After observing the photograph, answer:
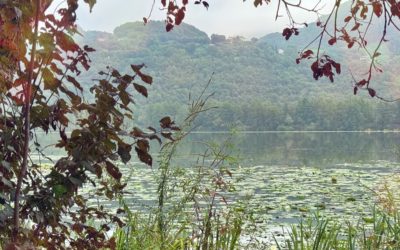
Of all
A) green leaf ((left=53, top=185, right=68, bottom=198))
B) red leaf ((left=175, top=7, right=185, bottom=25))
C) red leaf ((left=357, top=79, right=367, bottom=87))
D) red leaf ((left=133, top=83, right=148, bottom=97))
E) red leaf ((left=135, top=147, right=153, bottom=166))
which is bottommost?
green leaf ((left=53, top=185, right=68, bottom=198))

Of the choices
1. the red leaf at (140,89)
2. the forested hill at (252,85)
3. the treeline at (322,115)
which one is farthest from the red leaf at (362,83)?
the treeline at (322,115)

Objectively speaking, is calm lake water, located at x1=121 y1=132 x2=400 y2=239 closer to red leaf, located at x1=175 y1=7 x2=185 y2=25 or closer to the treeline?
red leaf, located at x1=175 y1=7 x2=185 y2=25

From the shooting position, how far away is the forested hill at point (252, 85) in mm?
62231

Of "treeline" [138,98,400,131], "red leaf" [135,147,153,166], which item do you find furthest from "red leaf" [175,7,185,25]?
"treeline" [138,98,400,131]

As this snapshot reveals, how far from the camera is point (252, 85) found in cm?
8544

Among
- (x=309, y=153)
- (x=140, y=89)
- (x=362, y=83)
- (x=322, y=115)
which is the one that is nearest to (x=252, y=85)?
(x=322, y=115)

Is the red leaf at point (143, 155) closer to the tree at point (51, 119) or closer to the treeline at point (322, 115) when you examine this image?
the tree at point (51, 119)

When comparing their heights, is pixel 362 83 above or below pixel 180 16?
below

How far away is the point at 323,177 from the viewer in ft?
61.9

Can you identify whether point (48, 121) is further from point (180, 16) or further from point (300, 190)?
point (300, 190)

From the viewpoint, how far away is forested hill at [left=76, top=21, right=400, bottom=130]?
62231mm

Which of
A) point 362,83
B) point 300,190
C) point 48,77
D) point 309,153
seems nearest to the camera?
point 48,77

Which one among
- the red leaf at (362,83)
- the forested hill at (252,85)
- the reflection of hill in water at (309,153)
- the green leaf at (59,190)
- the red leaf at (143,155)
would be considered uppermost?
the forested hill at (252,85)

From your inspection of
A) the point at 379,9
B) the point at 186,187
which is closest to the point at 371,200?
the point at 186,187
